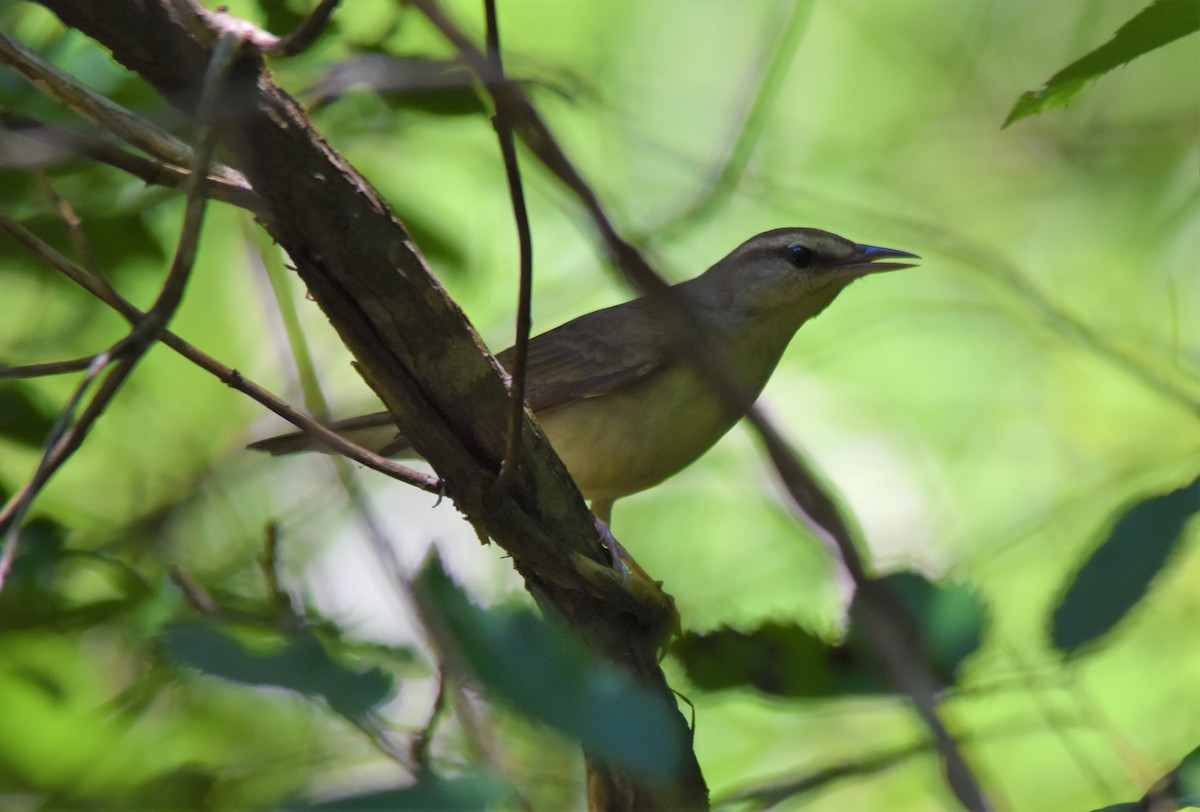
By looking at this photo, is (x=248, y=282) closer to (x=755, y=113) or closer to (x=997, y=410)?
(x=755, y=113)

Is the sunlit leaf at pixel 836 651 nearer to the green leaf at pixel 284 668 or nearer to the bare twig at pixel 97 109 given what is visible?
the green leaf at pixel 284 668

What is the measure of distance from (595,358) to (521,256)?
2.52 m

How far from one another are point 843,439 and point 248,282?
2953mm

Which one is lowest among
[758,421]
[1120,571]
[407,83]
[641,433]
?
[1120,571]

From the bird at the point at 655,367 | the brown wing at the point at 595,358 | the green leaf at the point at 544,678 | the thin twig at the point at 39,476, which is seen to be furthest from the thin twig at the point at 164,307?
the brown wing at the point at 595,358

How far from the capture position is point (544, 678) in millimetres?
1089

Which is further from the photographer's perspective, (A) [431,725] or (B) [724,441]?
(B) [724,441]

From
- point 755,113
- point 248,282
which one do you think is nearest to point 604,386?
point 755,113

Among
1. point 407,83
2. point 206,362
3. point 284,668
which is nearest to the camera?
point 284,668

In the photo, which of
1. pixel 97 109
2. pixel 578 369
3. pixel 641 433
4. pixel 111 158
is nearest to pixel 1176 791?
pixel 111 158

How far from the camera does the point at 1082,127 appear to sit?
6801 mm

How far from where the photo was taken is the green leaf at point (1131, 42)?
1610mm

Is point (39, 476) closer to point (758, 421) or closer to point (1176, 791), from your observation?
point (758, 421)

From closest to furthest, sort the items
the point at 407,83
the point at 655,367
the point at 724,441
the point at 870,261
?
the point at 407,83, the point at 655,367, the point at 870,261, the point at 724,441
